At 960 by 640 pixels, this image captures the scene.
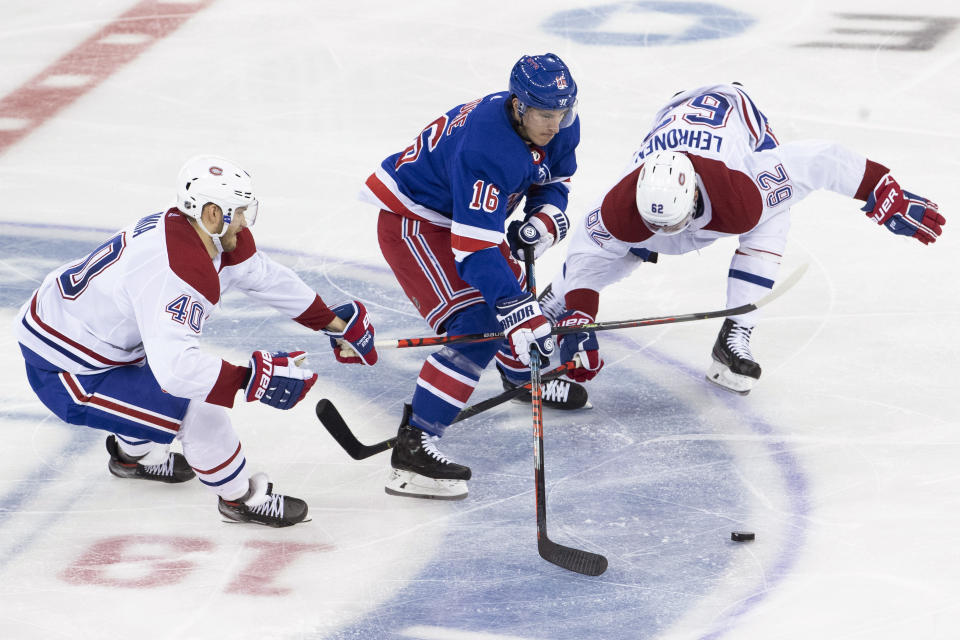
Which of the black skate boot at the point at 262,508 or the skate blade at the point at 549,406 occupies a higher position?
the black skate boot at the point at 262,508

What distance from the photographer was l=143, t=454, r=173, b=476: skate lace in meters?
3.31

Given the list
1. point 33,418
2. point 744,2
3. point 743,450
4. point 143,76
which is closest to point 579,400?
point 743,450

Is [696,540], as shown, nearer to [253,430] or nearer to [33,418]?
[253,430]

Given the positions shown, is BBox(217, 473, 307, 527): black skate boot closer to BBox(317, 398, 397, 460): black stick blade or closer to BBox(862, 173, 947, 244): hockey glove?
BBox(317, 398, 397, 460): black stick blade

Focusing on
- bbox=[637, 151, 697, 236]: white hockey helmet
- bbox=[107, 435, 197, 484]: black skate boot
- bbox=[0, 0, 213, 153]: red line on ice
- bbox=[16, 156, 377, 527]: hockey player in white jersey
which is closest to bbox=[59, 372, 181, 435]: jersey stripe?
bbox=[16, 156, 377, 527]: hockey player in white jersey

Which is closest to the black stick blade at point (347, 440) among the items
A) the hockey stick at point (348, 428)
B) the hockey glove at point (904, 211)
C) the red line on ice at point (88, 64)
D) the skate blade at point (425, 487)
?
the hockey stick at point (348, 428)

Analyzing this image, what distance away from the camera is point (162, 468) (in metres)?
3.33

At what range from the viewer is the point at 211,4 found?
7.39 m

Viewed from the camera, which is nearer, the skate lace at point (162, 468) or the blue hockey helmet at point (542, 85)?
the blue hockey helmet at point (542, 85)

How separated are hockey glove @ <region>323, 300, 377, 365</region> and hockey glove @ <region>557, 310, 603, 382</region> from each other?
62 centimetres

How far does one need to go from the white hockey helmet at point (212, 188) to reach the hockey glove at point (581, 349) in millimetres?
1157

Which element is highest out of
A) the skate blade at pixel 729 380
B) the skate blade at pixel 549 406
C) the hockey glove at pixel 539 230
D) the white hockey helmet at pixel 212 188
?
the white hockey helmet at pixel 212 188

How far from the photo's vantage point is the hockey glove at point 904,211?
3.62 metres

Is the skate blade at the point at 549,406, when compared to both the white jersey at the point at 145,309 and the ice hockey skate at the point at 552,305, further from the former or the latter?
the white jersey at the point at 145,309
